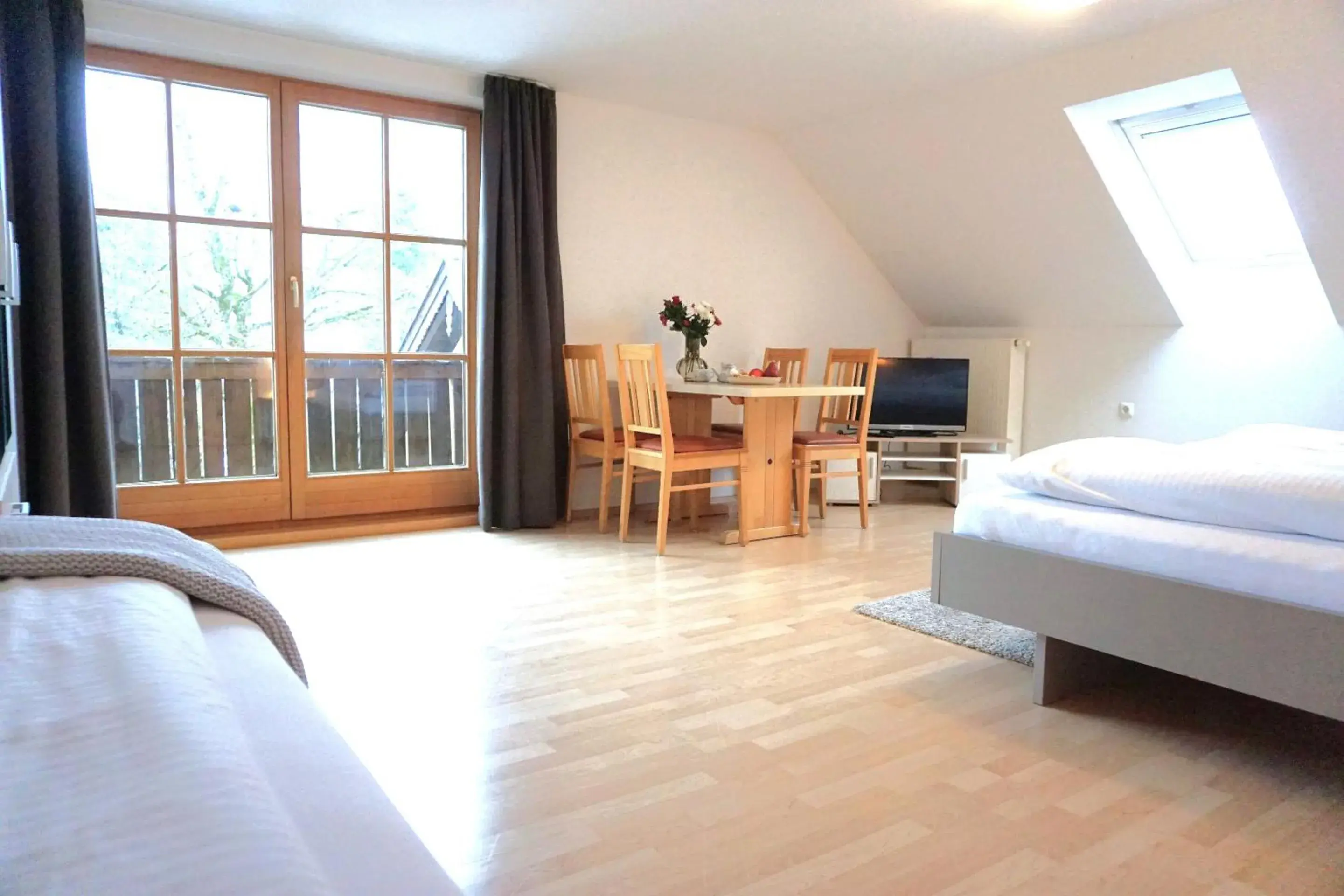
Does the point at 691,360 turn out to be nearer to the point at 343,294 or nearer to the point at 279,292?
the point at 343,294

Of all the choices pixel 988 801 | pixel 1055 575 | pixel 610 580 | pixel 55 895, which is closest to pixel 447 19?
pixel 610 580

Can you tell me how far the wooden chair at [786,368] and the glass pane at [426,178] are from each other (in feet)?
5.46

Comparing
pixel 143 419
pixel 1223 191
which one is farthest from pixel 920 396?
pixel 143 419

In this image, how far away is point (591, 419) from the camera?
442 cm

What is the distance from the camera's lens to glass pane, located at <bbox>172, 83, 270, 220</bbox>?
3.84m

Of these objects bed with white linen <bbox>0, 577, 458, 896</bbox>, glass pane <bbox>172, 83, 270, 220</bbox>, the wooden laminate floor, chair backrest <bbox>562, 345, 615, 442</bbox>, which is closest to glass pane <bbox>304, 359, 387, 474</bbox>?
glass pane <bbox>172, 83, 270, 220</bbox>

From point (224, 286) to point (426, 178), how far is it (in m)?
1.05

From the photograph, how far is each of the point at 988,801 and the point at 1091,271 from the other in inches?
153

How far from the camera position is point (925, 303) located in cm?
604

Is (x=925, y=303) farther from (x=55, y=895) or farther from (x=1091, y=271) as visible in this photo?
(x=55, y=895)

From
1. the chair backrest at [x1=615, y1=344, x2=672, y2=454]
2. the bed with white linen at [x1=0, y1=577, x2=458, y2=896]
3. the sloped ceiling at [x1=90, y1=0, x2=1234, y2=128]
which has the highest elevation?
the sloped ceiling at [x1=90, y1=0, x2=1234, y2=128]

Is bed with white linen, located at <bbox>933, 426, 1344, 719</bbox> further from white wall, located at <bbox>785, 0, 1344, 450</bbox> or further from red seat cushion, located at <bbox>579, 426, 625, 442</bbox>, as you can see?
red seat cushion, located at <bbox>579, 426, 625, 442</bbox>

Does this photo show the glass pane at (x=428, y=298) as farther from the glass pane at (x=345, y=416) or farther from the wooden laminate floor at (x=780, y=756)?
the wooden laminate floor at (x=780, y=756)

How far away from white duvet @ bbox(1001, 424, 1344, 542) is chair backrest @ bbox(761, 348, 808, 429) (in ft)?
7.45
